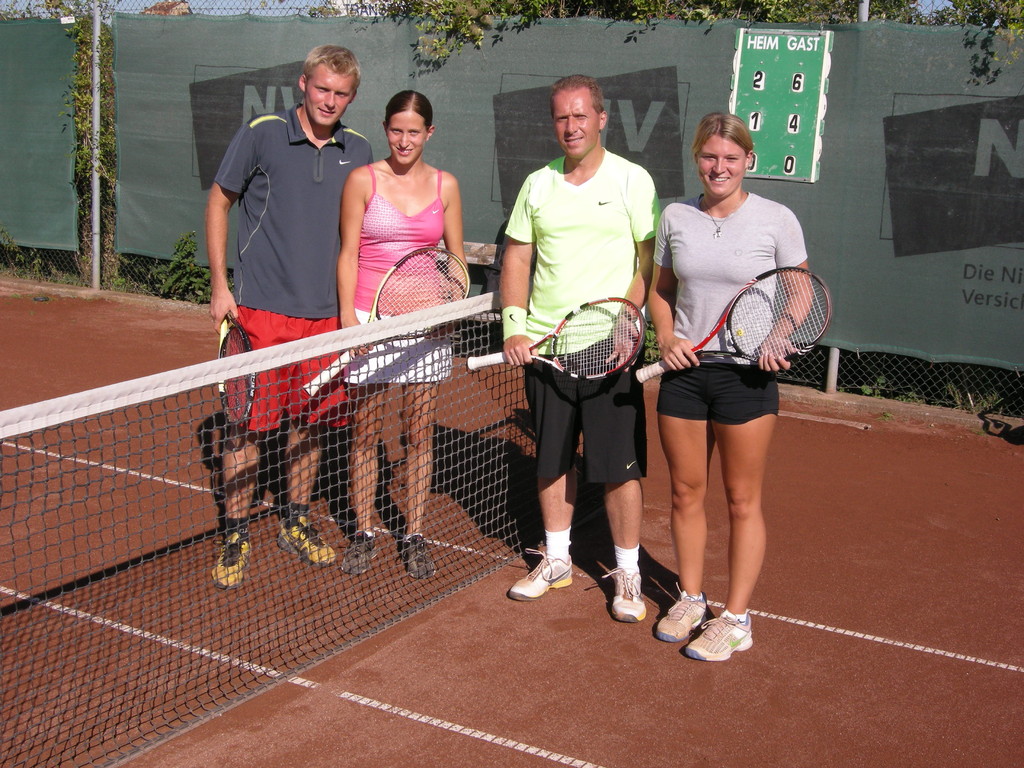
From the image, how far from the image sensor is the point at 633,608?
427 cm

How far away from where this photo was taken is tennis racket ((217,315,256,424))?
425 cm

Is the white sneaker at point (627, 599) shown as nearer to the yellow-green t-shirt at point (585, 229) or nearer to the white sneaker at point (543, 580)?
the white sneaker at point (543, 580)

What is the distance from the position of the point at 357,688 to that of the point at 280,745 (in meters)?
0.42

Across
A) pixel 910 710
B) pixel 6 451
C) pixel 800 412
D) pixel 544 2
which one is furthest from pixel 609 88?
pixel 910 710

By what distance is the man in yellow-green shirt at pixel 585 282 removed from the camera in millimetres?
4066

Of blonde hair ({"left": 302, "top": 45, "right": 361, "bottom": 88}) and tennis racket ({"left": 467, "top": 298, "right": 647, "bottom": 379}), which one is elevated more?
blonde hair ({"left": 302, "top": 45, "right": 361, "bottom": 88})

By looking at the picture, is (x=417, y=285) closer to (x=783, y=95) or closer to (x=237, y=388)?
(x=237, y=388)

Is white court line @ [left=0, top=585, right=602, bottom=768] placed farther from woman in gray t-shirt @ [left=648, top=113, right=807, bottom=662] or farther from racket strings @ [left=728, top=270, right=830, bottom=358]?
racket strings @ [left=728, top=270, right=830, bottom=358]

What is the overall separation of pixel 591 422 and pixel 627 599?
0.74 meters

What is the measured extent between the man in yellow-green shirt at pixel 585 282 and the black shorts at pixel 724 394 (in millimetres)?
386

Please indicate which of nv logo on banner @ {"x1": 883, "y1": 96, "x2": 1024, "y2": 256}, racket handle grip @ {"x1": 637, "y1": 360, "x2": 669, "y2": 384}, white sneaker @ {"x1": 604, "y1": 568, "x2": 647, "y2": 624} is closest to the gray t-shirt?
racket handle grip @ {"x1": 637, "y1": 360, "x2": 669, "y2": 384}

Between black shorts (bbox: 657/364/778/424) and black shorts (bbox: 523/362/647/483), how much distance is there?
14.0 inches

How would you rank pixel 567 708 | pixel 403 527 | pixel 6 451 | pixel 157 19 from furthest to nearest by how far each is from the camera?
1. pixel 157 19
2. pixel 6 451
3. pixel 403 527
4. pixel 567 708

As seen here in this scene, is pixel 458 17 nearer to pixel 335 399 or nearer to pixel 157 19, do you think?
pixel 157 19
